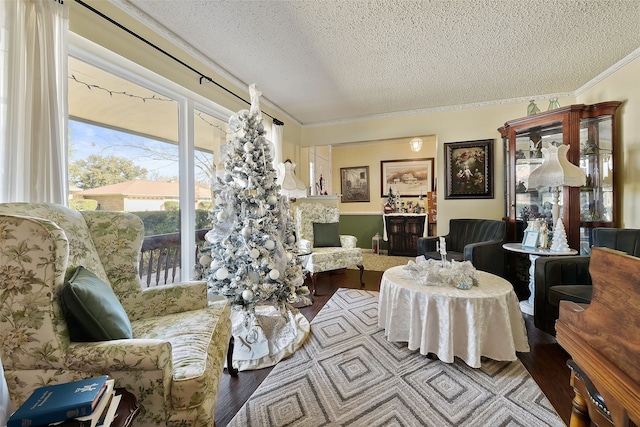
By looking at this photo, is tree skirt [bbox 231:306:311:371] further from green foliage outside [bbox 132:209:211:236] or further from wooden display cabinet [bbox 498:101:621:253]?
wooden display cabinet [bbox 498:101:621:253]

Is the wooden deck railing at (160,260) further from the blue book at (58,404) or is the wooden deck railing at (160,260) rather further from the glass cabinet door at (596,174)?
the glass cabinet door at (596,174)

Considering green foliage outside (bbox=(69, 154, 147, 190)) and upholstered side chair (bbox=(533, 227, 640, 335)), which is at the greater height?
green foliage outside (bbox=(69, 154, 147, 190))

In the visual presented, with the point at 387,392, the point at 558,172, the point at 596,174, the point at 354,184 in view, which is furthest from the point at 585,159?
the point at 354,184

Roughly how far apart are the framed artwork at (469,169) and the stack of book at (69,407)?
14.5 ft

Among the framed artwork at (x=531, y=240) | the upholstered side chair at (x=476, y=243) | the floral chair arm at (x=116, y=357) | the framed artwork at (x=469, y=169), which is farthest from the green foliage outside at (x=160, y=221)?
the framed artwork at (x=469, y=169)

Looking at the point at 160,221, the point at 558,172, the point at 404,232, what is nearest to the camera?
the point at 160,221

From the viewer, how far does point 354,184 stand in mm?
6531

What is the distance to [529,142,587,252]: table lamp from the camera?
8.57 feet

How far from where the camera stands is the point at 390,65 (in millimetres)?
2863

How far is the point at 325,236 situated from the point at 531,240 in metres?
2.48

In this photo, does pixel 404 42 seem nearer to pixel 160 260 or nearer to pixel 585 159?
pixel 585 159

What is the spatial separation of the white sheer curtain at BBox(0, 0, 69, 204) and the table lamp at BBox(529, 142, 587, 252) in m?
3.98

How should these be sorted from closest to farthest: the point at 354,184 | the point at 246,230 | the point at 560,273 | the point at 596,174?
the point at 246,230
the point at 560,273
the point at 596,174
the point at 354,184

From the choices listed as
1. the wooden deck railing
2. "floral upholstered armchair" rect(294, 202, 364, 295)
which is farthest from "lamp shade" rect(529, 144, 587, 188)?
the wooden deck railing
